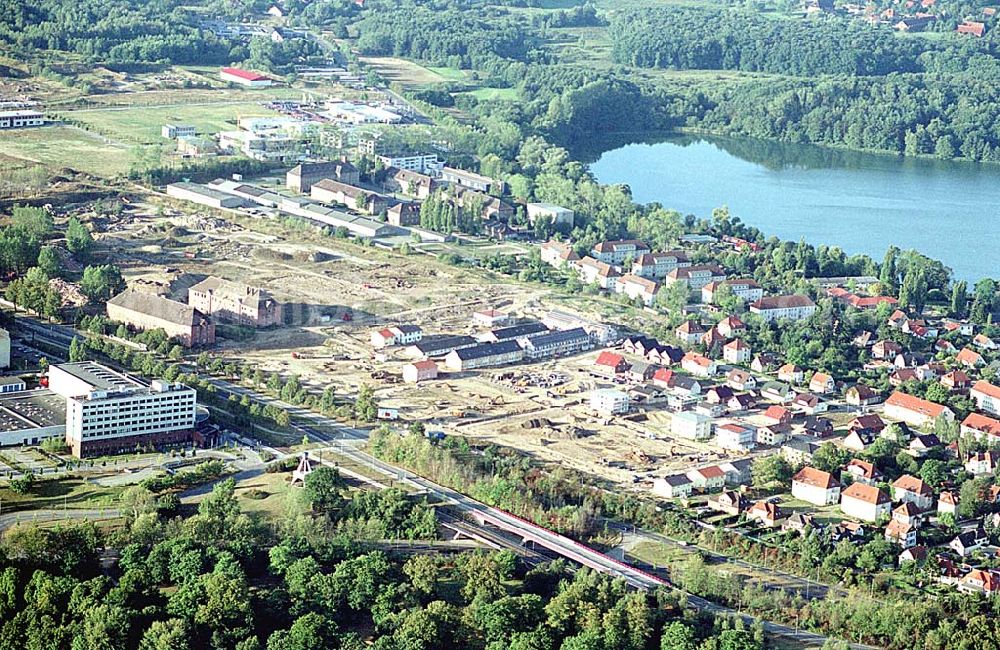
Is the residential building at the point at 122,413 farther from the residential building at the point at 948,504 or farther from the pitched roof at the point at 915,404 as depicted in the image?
the pitched roof at the point at 915,404

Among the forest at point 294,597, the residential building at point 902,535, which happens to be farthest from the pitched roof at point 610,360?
the forest at point 294,597

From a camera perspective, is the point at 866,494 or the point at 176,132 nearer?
the point at 866,494

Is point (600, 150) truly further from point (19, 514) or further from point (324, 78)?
point (19, 514)

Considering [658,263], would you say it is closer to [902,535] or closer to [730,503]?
[730,503]

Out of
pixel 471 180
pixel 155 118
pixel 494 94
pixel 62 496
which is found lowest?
pixel 62 496

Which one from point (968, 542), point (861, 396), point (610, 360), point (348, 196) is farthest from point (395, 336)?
point (968, 542)

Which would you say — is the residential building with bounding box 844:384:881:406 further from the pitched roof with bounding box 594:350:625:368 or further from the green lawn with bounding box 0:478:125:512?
the green lawn with bounding box 0:478:125:512

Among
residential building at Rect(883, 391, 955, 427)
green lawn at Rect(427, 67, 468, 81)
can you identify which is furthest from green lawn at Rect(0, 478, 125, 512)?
green lawn at Rect(427, 67, 468, 81)

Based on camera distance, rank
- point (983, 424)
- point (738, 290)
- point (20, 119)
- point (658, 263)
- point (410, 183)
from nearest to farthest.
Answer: point (983, 424)
point (738, 290)
point (658, 263)
point (410, 183)
point (20, 119)
